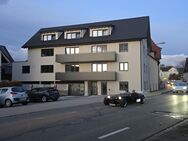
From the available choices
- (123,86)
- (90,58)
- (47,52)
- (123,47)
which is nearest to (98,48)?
(90,58)

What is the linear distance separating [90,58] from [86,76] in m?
3.02

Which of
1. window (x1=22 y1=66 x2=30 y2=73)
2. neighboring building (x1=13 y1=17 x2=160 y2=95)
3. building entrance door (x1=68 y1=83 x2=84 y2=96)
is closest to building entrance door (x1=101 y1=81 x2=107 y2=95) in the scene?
neighboring building (x1=13 y1=17 x2=160 y2=95)

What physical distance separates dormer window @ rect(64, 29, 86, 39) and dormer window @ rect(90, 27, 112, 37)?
185cm

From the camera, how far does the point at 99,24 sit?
61062mm

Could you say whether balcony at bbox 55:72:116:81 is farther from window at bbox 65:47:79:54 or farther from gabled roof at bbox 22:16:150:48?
gabled roof at bbox 22:16:150:48

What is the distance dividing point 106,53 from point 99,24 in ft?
23.3

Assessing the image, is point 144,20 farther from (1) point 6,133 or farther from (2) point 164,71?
(2) point 164,71

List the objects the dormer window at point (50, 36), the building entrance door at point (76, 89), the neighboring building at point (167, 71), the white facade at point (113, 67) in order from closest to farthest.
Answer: the white facade at point (113, 67), the building entrance door at point (76, 89), the dormer window at point (50, 36), the neighboring building at point (167, 71)

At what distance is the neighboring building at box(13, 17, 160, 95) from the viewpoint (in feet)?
182

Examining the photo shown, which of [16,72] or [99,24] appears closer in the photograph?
[99,24]

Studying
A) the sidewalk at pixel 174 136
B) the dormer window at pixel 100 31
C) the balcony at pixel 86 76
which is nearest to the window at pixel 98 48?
the dormer window at pixel 100 31

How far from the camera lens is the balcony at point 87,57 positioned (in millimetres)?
55800

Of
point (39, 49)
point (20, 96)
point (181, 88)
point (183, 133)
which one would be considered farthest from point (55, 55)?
point (183, 133)

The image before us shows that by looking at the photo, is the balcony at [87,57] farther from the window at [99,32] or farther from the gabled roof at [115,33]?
the window at [99,32]
